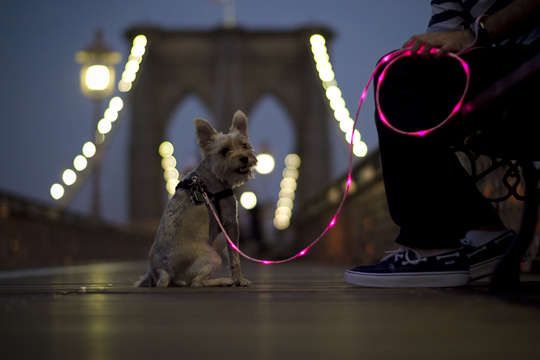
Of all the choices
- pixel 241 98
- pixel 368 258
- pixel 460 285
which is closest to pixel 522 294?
pixel 460 285

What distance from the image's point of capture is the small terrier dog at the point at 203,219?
7.52ft

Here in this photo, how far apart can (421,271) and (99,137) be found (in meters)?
16.1

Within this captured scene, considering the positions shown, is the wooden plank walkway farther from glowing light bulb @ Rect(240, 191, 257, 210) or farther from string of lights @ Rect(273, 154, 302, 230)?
A: string of lights @ Rect(273, 154, 302, 230)

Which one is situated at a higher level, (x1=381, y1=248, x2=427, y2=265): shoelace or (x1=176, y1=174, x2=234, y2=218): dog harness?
(x1=176, y1=174, x2=234, y2=218): dog harness

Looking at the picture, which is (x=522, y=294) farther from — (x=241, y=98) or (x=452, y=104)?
(x=241, y=98)

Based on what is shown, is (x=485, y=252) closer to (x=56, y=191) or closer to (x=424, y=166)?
(x=424, y=166)

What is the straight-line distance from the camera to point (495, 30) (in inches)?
72.3

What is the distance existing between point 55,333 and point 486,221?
1.42m

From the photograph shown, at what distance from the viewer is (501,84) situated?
1638 mm

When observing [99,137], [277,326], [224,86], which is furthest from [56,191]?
[224,86]

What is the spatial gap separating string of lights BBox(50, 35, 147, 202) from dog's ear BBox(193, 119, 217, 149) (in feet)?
37.7

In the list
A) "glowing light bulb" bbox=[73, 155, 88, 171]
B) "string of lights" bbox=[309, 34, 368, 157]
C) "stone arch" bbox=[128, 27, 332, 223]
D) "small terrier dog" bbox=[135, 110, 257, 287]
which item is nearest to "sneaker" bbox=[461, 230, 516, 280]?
"small terrier dog" bbox=[135, 110, 257, 287]

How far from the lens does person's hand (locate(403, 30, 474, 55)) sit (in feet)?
6.10

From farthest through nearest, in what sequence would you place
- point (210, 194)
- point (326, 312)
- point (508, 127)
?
point (210, 194), point (508, 127), point (326, 312)
